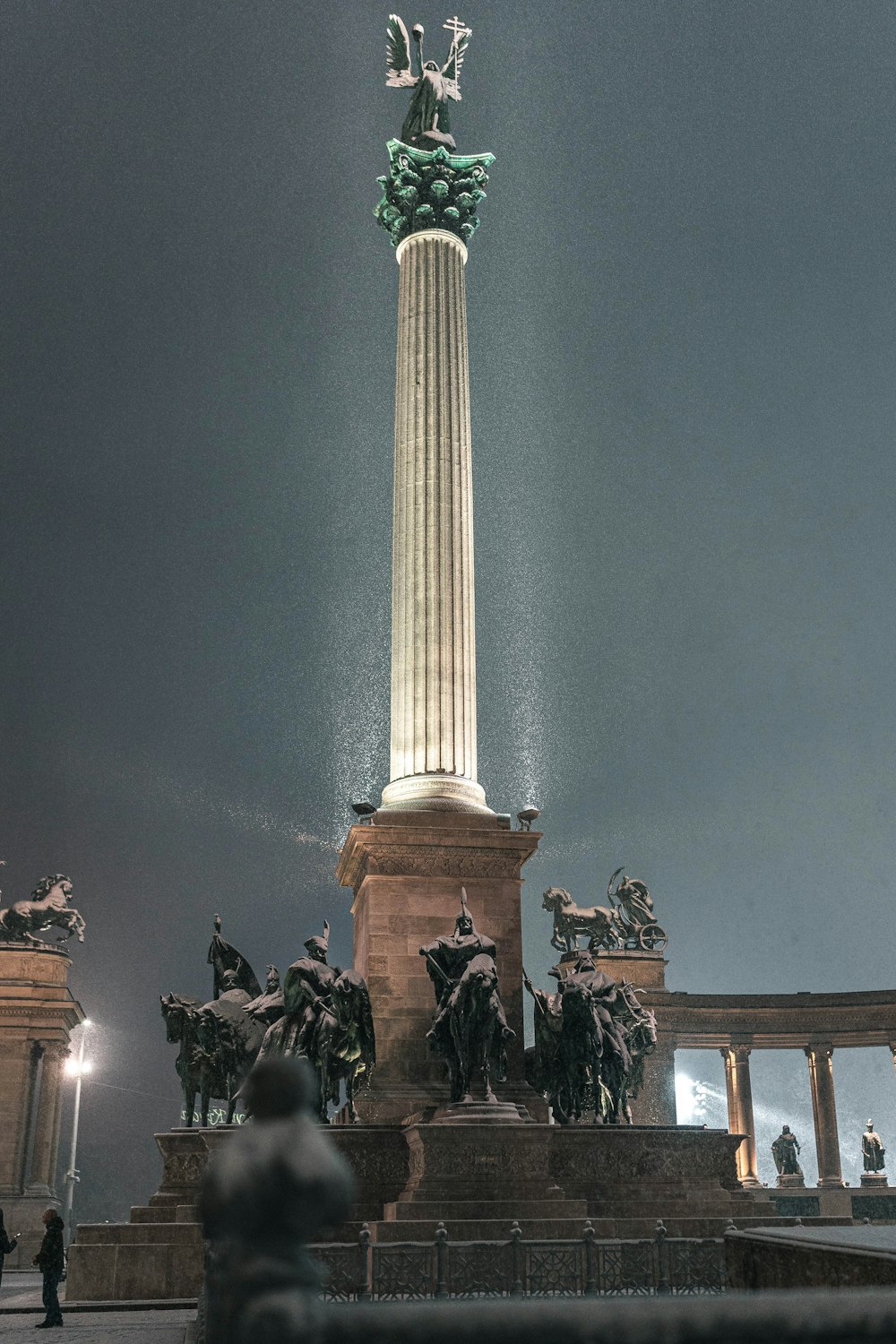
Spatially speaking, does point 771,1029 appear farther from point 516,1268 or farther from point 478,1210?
point 516,1268

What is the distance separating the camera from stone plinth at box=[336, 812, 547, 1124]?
28.8m

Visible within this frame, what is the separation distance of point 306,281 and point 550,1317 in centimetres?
8437

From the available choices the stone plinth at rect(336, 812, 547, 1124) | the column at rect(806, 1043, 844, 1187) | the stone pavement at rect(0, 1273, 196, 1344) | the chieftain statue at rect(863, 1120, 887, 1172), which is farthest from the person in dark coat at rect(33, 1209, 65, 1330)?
the chieftain statue at rect(863, 1120, 887, 1172)

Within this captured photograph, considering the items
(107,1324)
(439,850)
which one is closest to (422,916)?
(439,850)

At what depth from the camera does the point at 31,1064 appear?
61.1m

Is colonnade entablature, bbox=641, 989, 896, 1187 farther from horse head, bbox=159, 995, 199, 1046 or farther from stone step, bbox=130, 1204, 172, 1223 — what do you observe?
stone step, bbox=130, 1204, 172, 1223

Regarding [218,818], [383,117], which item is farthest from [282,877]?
[383,117]

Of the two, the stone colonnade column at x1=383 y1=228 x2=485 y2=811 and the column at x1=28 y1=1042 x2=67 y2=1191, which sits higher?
the stone colonnade column at x1=383 y1=228 x2=485 y2=811

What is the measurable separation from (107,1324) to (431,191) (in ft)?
100

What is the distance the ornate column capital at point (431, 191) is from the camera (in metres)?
37.9

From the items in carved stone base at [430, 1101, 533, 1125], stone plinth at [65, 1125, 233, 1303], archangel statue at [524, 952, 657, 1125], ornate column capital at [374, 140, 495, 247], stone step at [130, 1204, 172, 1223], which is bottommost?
stone plinth at [65, 1125, 233, 1303]

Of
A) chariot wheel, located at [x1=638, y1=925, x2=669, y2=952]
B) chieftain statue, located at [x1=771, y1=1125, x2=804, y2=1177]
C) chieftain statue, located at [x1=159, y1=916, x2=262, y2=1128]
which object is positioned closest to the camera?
chieftain statue, located at [x1=159, y1=916, x2=262, y2=1128]

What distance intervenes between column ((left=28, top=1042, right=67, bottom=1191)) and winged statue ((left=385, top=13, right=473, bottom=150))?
44861 mm

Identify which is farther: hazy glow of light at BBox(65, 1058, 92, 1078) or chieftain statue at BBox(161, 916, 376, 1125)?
hazy glow of light at BBox(65, 1058, 92, 1078)
